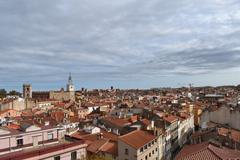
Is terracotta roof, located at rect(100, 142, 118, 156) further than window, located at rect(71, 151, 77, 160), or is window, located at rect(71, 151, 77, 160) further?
terracotta roof, located at rect(100, 142, 118, 156)

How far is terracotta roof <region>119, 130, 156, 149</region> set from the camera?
150ft

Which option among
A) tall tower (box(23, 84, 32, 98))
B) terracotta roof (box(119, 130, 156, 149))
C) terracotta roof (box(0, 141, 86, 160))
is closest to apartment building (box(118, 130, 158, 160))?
terracotta roof (box(119, 130, 156, 149))

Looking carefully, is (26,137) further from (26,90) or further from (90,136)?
(26,90)

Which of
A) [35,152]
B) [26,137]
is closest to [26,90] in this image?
[26,137]

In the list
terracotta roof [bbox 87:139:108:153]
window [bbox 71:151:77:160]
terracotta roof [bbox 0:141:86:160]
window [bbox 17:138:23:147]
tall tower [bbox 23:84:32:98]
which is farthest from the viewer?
tall tower [bbox 23:84:32:98]

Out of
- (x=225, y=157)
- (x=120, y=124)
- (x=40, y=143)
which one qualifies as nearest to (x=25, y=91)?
(x=120, y=124)

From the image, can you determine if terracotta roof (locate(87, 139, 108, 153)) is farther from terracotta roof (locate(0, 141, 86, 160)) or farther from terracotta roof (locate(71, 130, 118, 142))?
terracotta roof (locate(0, 141, 86, 160))

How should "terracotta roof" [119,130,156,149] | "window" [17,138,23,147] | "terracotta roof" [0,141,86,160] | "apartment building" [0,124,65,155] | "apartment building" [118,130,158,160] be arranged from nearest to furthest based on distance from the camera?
"terracotta roof" [0,141,86,160] < "apartment building" [0,124,65,155] < "window" [17,138,23,147] < "apartment building" [118,130,158,160] < "terracotta roof" [119,130,156,149]

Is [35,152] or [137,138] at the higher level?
[35,152]

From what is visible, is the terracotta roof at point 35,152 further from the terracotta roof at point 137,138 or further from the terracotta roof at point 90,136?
the terracotta roof at point 90,136

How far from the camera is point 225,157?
25391mm

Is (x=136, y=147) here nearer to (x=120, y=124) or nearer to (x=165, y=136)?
(x=165, y=136)

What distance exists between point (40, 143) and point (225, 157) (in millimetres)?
17703

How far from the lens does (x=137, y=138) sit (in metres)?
48.3
